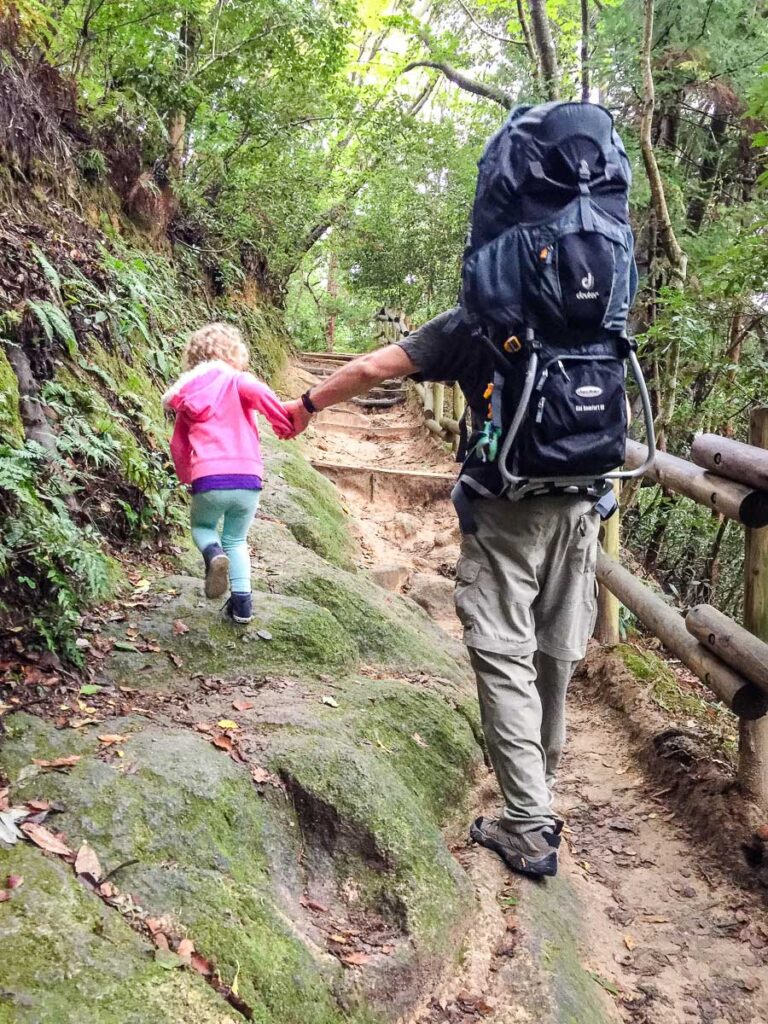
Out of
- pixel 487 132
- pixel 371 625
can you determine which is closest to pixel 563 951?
pixel 371 625

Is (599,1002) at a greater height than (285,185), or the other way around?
(285,185)

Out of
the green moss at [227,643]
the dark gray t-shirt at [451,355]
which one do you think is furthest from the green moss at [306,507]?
the dark gray t-shirt at [451,355]

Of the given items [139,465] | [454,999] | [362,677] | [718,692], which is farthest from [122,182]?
[454,999]

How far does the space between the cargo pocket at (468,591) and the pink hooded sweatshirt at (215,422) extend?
121 cm

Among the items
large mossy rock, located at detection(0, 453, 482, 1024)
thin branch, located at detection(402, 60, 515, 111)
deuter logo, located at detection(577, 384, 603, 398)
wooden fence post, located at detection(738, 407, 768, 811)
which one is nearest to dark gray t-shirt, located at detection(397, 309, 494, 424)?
deuter logo, located at detection(577, 384, 603, 398)

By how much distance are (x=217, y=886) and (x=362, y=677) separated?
1.63 metres

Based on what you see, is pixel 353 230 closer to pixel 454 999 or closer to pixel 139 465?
pixel 139 465

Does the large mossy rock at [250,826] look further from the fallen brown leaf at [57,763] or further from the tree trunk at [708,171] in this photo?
the tree trunk at [708,171]

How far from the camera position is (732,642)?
10.5ft

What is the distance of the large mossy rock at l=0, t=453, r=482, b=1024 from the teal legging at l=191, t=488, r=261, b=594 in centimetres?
21

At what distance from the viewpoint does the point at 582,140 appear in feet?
7.93

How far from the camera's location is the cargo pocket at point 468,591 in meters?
2.69

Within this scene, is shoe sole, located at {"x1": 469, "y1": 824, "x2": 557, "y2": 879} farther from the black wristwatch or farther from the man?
the black wristwatch

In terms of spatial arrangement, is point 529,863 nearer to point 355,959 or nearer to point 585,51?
point 355,959
